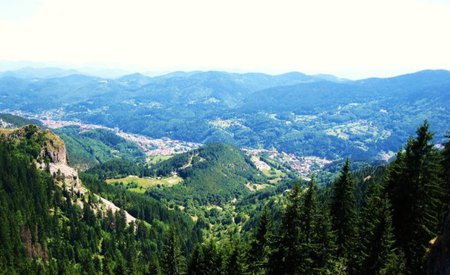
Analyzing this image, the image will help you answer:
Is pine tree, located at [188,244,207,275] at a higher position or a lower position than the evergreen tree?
lower

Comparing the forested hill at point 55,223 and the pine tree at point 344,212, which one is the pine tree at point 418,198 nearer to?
the pine tree at point 344,212

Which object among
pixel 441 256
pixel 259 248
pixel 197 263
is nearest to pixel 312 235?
pixel 259 248

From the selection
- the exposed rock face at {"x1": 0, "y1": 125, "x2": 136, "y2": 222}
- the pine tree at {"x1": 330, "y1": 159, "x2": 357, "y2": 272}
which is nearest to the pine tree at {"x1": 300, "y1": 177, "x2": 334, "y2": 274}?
the pine tree at {"x1": 330, "y1": 159, "x2": 357, "y2": 272}

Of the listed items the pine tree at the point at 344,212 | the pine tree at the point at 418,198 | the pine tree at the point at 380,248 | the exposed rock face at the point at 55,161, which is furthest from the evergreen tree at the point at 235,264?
the exposed rock face at the point at 55,161

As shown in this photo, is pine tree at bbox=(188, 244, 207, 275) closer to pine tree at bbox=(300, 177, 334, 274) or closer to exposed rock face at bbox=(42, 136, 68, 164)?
pine tree at bbox=(300, 177, 334, 274)

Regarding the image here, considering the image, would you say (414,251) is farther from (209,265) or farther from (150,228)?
(150,228)

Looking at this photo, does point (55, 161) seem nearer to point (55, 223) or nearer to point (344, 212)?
point (55, 223)
